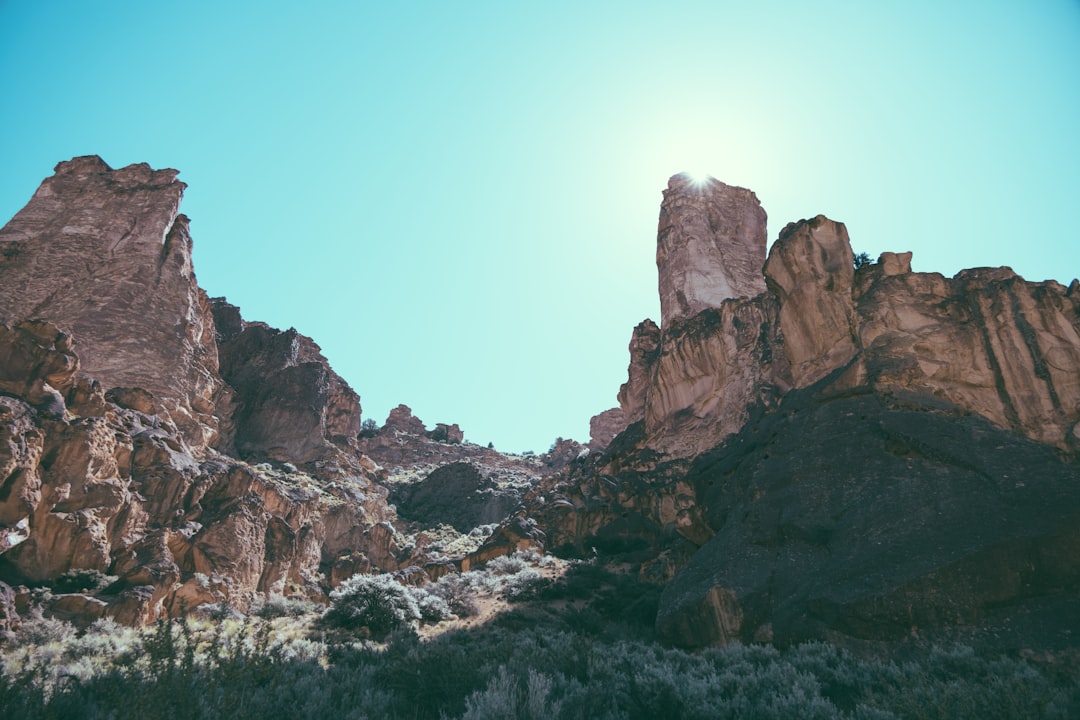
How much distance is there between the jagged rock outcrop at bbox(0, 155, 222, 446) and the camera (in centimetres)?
3809

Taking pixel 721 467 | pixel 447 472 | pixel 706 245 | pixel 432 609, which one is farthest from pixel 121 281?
pixel 706 245

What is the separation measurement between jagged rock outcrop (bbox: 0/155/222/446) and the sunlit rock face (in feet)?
120

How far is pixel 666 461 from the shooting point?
102 ft

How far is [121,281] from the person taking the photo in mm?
41594

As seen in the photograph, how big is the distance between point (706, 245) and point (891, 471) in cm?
3873

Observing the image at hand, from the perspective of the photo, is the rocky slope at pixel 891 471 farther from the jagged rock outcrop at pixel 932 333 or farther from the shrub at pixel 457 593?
the shrub at pixel 457 593

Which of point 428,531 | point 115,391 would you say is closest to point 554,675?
point 115,391

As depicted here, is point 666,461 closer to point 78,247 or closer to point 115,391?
point 115,391

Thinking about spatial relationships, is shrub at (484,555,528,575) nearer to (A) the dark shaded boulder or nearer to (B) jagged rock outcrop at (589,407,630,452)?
(A) the dark shaded boulder

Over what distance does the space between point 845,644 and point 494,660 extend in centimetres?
613

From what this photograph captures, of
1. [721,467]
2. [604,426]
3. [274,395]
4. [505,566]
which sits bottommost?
[505,566]

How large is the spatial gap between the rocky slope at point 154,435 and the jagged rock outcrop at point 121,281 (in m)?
0.14

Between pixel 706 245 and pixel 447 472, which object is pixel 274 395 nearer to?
pixel 447 472

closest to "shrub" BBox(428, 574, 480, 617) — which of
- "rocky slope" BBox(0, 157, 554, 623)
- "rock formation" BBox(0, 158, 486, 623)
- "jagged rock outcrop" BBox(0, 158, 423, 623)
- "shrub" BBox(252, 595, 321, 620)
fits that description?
"shrub" BBox(252, 595, 321, 620)
